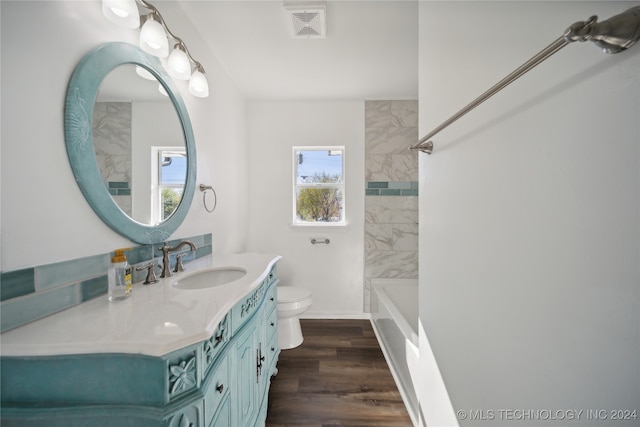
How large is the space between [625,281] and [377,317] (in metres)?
2.18

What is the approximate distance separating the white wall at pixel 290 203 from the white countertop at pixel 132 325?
1.73m

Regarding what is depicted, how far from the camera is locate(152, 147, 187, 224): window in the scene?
47.4 inches

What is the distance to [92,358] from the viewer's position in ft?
1.85

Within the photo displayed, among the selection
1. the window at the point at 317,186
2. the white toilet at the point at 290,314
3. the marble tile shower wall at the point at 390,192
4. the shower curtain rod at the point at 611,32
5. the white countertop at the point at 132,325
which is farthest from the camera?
the window at the point at 317,186

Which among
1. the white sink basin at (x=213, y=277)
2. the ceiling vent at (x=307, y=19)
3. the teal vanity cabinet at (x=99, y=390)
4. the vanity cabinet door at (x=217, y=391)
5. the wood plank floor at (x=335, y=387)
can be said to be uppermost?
the ceiling vent at (x=307, y=19)

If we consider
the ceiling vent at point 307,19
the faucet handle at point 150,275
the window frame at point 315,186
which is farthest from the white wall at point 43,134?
the window frame at point 315,186

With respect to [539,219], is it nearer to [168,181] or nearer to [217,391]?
[217,391]

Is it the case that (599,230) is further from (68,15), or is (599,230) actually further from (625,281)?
(68,15)

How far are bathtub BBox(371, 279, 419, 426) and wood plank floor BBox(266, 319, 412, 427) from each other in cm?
7

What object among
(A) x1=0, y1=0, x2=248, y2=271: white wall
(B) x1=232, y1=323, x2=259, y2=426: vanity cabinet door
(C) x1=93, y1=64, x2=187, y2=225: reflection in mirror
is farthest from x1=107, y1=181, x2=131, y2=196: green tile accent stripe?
(B) x1=232, y1=323, x2=259, y2=426: vanity cabinet door

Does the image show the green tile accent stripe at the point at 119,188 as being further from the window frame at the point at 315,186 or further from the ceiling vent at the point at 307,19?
the window frame at the point at 315,186

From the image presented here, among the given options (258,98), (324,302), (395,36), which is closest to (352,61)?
(395,36)

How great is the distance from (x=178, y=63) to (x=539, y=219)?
1.65 metres

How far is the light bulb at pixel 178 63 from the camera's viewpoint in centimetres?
124
